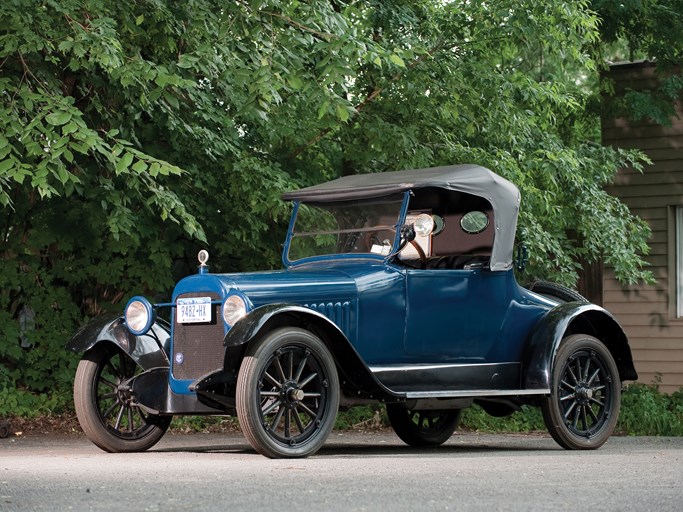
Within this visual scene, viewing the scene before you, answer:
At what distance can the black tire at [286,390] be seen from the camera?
8469 millimetres

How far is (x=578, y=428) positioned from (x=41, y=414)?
19.6ft

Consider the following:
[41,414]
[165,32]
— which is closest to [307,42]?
[165,32]

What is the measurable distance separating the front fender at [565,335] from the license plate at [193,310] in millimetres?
2769

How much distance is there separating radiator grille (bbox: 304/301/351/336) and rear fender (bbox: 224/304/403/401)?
222 millimetres

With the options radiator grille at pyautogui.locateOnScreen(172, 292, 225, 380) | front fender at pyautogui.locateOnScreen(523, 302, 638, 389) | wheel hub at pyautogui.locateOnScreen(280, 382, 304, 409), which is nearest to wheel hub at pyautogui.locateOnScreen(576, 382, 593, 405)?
front fender at pyautogui.locateOnScreen(523, 302, 638, 389)

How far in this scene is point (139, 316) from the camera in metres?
9.75

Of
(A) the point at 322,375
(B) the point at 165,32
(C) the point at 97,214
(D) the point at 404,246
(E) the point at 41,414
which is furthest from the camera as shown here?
(E) the point at 41,414

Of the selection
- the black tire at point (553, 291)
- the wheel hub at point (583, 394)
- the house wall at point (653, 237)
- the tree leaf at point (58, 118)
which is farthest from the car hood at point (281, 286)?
the house wall at point (653, 237)

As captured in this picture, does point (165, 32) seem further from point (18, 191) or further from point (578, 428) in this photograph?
point (578, 428)

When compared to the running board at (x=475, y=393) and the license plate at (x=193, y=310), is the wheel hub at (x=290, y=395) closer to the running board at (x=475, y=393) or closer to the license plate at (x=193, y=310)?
the license plate at (x=193, y=310)

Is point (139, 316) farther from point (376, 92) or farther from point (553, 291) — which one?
point (376, 92)

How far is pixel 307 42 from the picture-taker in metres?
11.4

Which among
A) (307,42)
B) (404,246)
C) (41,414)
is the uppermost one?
(307,42)

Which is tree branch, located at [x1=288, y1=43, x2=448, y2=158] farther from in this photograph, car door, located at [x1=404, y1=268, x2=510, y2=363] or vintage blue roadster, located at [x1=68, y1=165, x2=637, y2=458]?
car door, located at [x1=404, y1=268, x2=510, y2=363]
